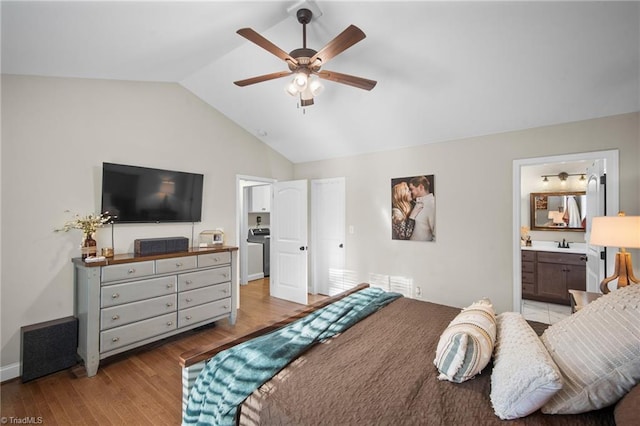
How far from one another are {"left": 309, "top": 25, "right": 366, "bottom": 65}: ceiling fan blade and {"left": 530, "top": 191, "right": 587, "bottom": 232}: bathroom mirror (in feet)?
15.3

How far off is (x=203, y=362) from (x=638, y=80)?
13.1ft

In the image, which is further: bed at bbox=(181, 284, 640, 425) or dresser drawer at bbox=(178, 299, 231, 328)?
dresser drawer at bbox=(178, 299, 231, 328)

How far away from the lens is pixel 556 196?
180 inches

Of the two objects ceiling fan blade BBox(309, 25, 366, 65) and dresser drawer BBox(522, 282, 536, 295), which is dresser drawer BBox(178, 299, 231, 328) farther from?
dresser drawer BBox(522, 282, 536, 295)

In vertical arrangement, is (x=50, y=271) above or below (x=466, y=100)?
below

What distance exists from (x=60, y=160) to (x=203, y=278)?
1.73m

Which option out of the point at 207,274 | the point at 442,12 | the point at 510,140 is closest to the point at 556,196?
the point at 510,140

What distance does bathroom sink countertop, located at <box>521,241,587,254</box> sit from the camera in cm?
407

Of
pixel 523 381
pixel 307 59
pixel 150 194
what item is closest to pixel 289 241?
pixel 150 194

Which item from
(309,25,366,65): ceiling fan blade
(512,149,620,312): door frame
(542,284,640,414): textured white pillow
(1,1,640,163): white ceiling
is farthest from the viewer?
(512,149,620,312): door frame

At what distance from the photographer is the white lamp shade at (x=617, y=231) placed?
202cm

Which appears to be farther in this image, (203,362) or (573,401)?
(203,362)

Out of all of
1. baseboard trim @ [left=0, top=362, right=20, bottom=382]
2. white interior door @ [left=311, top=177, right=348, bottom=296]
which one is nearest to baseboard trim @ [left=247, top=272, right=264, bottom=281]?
white interior door @ [left=311, top=177, right=348, bottom=296]

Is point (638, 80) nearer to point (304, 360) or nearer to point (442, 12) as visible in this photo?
point (442, 12)
